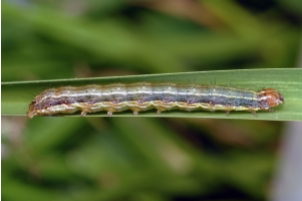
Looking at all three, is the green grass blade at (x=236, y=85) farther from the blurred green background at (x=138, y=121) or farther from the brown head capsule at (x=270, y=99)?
the blurred green background at (x=138, y=121)

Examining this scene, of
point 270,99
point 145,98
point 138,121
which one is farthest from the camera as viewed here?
point 138,121

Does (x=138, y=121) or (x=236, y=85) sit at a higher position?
(x=236, y=85)

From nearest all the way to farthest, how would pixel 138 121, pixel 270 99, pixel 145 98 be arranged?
1. pixel 270 99
2. pixel 145 98
3. pixel 138 121

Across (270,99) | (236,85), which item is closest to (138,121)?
(236,85)

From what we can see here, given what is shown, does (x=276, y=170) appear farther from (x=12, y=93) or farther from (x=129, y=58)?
(x=12, y=93)

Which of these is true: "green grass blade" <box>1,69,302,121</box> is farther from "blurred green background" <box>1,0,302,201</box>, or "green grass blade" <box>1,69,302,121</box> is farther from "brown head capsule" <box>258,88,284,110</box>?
"blurred green background" <box>1,0,302,201</box>

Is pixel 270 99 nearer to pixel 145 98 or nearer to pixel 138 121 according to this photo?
pixel 145 98
